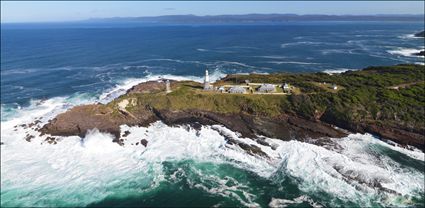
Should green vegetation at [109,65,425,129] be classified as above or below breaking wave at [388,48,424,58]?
below

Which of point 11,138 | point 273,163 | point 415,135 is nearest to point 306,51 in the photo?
point 415,135


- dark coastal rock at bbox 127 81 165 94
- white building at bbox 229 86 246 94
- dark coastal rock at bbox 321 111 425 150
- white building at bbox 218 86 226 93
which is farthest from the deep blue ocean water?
dark coastal rock at bbox 321 111 425 150

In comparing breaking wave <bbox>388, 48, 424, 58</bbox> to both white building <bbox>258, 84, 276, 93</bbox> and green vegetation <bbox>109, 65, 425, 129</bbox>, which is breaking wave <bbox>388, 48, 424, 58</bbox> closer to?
green vegetation <bbox>109, 65, 425, 129</bbox>

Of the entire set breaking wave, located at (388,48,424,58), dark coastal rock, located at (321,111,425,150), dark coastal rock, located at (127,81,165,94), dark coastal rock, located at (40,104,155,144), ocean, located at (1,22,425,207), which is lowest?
ocean, located at (1,22,425,207)

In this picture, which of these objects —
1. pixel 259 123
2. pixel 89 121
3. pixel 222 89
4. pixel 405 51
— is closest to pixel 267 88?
pixel 222 89

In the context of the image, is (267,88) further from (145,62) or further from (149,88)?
(145,62)

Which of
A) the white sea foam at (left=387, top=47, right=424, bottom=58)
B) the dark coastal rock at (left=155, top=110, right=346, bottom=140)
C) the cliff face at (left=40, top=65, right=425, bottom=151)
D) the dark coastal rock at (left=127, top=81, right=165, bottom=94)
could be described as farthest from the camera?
the white sea foam at (left=387, top=47, right=424, bottom=58)

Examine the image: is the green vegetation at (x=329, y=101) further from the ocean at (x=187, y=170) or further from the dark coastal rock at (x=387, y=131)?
the ocean at (x=187, y=170)

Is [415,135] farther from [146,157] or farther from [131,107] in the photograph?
[131,107]
